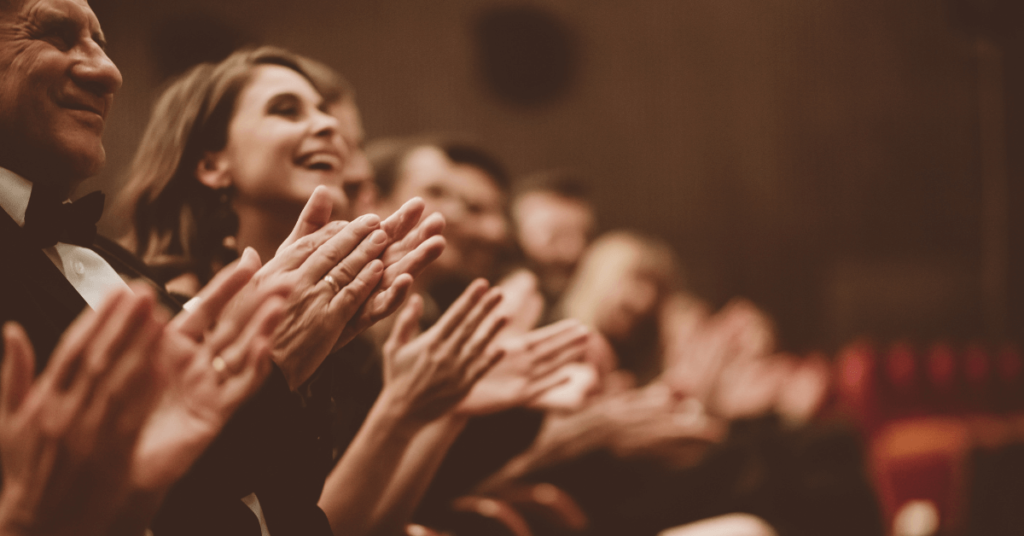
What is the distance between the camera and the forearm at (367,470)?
1191 mm

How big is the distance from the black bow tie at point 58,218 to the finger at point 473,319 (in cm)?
54

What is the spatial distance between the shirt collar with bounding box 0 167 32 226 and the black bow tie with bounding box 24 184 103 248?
0.02 metres

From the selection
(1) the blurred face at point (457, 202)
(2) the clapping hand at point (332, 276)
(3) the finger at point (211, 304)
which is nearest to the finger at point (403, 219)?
(2) the clapping hand at point (332, 276)

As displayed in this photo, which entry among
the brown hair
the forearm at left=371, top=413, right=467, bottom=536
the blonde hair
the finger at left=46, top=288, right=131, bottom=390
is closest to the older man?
the finger at left=46, top=288, right=131, bottom=390

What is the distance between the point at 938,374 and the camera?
3.83m

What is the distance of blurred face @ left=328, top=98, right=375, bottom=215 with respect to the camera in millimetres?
1348

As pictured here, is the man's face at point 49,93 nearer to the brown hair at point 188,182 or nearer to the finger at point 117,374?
the brown hair at point 188,182

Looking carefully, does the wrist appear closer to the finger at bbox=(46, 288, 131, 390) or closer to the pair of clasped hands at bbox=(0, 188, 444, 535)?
the pair of clasped hands at bbox=(0, 188, 444, 535)

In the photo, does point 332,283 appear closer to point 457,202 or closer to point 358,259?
point 358,259

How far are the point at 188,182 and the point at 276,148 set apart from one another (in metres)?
0.15

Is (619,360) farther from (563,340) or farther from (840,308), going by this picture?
(840,308)

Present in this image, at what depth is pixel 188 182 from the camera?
1.16 m

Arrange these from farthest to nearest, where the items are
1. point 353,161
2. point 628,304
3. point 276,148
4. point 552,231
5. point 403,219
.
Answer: point 552,231, point 628,304, point 353,161, point 276,148, point 403,219

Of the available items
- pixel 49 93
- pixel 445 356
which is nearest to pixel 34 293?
pixel 49 93
